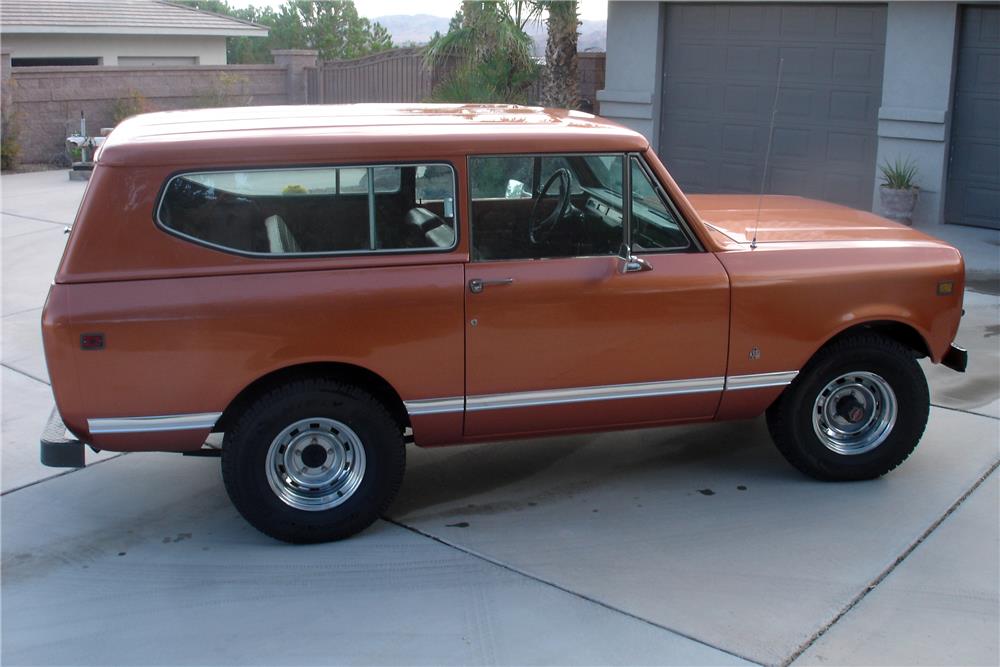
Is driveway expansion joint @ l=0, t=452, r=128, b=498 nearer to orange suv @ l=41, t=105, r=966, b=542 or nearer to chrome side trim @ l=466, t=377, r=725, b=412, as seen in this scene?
orange suv @ l=41, t=105, r=966, b=542

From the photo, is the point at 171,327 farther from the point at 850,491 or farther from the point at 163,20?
the point at 163,20

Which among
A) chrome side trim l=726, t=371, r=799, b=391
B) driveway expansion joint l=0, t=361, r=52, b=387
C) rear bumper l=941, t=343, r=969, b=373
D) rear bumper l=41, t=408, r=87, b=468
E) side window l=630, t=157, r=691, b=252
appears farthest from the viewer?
driveway expansion joint l=0, t=361, r=52, b=387

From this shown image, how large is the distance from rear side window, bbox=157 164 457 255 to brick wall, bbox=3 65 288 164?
51.1 feet

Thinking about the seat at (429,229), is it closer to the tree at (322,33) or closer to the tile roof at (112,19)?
the tile roof at (112,19)

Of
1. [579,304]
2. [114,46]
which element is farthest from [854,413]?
[114,46]

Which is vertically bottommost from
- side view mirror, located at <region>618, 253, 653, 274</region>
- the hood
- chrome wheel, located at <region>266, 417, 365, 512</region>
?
chrome wheel, located at <region>266, 417, 365, 512</region>

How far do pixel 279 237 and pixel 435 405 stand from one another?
107cm

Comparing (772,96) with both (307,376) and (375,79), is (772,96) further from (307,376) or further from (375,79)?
(307,376)

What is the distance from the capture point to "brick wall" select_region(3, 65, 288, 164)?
62.9 feet

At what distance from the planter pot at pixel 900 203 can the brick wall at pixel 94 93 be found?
45.4ft

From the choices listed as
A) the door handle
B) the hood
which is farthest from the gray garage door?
the door handle

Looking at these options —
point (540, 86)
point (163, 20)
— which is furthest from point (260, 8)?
point (540, 86)

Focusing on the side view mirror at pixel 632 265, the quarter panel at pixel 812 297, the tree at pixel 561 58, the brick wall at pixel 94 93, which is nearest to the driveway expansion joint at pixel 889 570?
the quarter panel at pixel 812 297

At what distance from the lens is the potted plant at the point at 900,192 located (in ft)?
40.2
